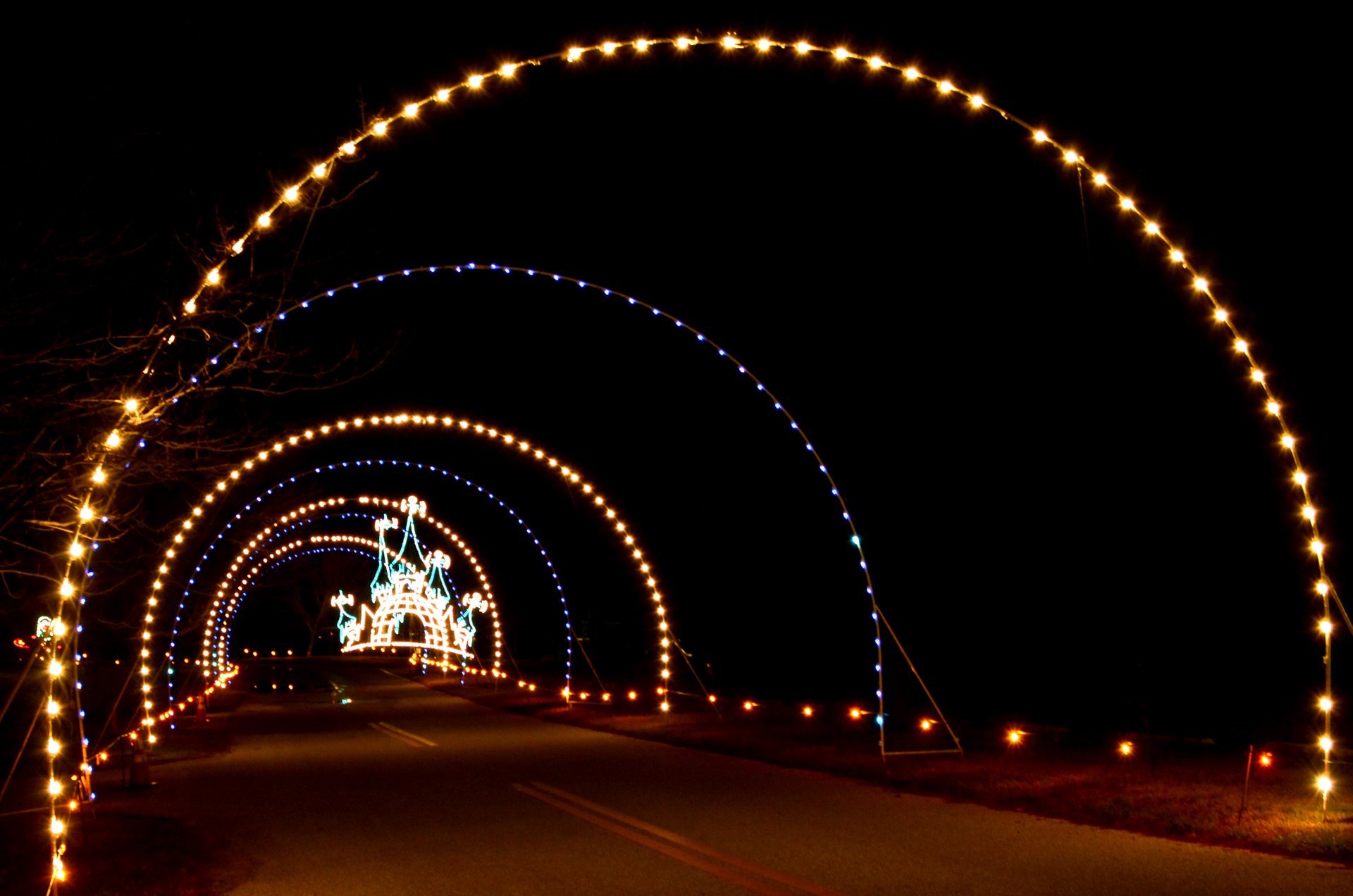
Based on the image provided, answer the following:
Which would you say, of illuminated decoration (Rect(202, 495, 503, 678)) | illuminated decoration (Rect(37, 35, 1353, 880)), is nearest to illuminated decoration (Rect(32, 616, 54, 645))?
illuminated decoration (Rect(37, 35, 1353, 880))

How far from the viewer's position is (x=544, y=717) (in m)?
28.4

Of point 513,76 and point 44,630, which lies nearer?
point 513,76

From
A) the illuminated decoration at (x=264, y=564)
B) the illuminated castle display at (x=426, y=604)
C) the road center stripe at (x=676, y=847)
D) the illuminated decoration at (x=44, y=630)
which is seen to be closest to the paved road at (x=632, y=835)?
the road center stripe at (x=676, y=847)

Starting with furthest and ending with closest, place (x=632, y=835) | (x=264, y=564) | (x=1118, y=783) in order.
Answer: (x=264, y=564)
(x=1118, y=783)
(x=632, y=835)

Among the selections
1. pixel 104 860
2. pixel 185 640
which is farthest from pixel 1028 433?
pixel 185 640

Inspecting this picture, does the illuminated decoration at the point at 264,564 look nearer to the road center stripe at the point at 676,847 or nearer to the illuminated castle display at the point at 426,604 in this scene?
the illuminated castle display at the point at 426,604

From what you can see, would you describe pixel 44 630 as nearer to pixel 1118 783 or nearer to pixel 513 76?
pixel 513 76

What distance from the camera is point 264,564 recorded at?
198 feet

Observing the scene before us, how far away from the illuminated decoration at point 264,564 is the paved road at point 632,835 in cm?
1918

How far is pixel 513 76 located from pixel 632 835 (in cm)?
652

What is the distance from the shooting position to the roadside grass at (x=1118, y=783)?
9875 mm

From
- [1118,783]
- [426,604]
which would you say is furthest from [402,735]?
[426,604]

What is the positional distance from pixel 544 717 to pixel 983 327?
1470 centimetres

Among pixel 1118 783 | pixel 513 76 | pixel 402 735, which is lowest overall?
pixel 402 735
